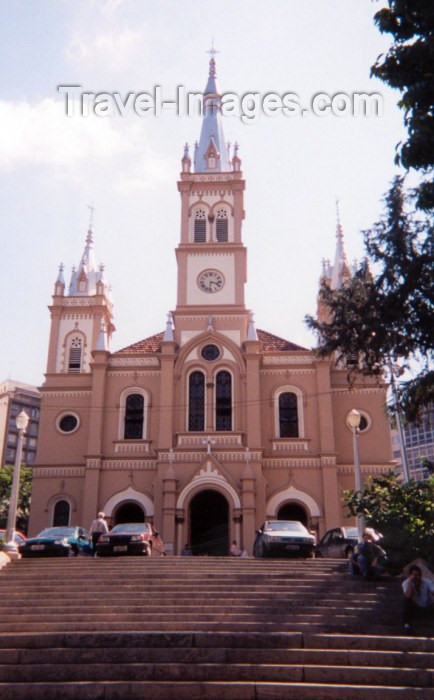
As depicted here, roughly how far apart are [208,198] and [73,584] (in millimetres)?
25835

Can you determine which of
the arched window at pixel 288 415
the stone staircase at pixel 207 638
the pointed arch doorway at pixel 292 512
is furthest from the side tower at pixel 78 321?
the stone staircase at pixel 207 638

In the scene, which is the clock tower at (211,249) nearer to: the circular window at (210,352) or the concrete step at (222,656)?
the circular window at (210,352)

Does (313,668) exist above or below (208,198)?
below

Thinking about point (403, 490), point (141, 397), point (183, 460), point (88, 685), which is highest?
point (141, 397)

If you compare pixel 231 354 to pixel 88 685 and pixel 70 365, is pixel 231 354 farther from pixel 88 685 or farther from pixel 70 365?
pixel 88 685

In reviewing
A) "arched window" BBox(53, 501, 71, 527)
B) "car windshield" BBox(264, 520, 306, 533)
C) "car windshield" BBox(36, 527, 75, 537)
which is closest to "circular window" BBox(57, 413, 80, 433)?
"arched window" BBox(53, 501, 71, 527)

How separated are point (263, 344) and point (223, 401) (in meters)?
4.24

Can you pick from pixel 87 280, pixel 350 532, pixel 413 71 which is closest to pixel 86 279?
pixel 87 280

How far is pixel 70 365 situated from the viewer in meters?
36.2

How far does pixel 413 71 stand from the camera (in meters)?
11.9

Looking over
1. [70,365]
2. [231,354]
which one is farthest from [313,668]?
[70,365]

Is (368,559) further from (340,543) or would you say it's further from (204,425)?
(204,425)

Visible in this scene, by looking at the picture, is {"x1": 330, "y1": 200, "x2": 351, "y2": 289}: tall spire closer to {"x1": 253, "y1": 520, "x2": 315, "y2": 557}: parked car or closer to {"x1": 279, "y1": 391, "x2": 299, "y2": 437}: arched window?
{"x1": 279, "y1": 391, "x2": 299, "y2": 437}: arched window

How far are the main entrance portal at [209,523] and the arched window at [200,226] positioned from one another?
13.5 m
